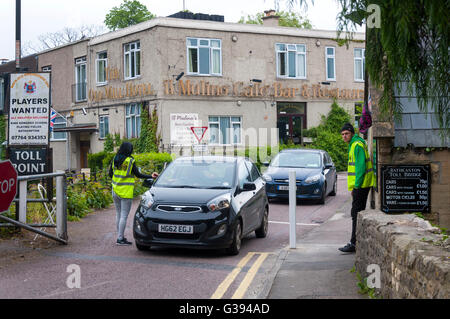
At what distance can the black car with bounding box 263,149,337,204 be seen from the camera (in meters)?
18.0

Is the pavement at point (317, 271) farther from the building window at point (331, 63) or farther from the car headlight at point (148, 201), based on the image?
the building window at point (331, 63)

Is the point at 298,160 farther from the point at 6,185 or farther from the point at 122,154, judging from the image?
the point at 6,185

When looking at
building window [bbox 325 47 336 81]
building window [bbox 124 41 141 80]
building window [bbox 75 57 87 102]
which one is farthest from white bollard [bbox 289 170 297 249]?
building window [bbox 75 57 87 102]

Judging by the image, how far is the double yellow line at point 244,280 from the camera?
729 cm

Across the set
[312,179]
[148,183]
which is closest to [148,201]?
[148,183]

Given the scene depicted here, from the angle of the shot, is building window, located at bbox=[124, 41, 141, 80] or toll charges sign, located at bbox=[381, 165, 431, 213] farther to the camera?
building window, located at bbox=[124, 41, 141, 80]

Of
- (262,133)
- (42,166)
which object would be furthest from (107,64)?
(42,166)

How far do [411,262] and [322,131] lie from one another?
2817cm

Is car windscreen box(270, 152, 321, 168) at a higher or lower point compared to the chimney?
lower

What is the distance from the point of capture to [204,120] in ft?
98.8

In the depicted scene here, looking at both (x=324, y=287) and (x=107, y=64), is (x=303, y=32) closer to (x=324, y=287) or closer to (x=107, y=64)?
(x=107, y=64)

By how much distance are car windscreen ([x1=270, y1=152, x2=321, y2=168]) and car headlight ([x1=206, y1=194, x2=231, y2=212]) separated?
9.44 m

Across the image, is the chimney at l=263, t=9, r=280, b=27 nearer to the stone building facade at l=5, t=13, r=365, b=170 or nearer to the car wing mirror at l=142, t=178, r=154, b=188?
the stone building facade at l=5, t=13, r=365, b=170

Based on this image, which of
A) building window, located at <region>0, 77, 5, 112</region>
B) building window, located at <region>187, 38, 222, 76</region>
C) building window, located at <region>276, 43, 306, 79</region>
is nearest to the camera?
building window, located at <region>187, 38, 222, 76</region>
